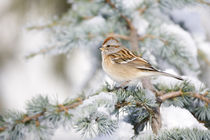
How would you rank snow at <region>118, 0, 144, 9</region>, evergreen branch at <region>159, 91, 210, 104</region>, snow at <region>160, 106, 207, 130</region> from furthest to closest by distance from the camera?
snow at <region>118, 0, 144, 9</region> → evergreen branch at <region>159, 91, 210, 104</region> → snow at <region>160, 106, 207, 130</region>

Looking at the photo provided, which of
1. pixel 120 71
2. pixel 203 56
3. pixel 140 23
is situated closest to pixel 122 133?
pixel 120 71

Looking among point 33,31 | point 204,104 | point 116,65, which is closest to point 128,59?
point 116,65

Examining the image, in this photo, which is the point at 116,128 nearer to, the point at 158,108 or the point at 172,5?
the point at 158,108

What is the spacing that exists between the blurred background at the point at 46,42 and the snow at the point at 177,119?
0.91 m

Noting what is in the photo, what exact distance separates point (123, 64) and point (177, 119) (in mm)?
622

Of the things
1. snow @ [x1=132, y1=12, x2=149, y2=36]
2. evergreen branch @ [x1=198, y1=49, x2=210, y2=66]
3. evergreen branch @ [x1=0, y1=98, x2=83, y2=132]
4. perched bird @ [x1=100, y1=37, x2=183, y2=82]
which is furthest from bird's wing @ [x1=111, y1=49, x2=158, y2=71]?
evergreen branch @ [x1=198, y1=49, x2=210, y2=66]

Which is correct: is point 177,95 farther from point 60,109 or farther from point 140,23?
point 140,23

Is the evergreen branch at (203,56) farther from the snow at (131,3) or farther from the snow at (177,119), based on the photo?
the snow at (177,119)

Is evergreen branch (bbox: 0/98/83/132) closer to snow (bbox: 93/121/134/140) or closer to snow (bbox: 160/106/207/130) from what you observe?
snow (bbox: 93/121/134/140)

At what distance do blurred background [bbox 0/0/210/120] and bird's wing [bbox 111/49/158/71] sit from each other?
1.50 feet

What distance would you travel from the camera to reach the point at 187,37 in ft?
7.65

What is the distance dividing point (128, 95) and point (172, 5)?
1.07 meters

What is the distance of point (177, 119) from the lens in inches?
59.2

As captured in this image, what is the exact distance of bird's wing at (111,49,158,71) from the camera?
1836 mm
